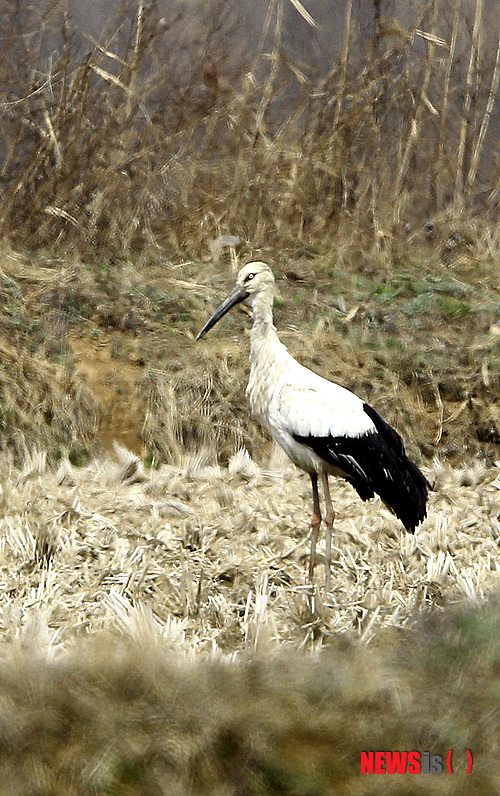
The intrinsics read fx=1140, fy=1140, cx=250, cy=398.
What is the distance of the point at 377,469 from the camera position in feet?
14.4

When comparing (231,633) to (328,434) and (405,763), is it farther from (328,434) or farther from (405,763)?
(405,763)

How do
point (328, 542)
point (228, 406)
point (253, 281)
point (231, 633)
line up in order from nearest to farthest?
point (231, 633) → point (328, 542) → point (253, 281) → point (228, 406)

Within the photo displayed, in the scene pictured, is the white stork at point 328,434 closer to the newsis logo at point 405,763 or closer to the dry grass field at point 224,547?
the dry grass field at point 224,547

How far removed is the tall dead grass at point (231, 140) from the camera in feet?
25.9

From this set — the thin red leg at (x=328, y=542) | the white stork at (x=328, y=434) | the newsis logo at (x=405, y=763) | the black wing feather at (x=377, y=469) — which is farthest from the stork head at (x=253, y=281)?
the newsis logo at (x=405, y=763)

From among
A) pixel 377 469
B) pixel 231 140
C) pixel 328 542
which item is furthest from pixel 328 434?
pixel 231 140

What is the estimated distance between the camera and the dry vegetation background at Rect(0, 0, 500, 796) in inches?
114

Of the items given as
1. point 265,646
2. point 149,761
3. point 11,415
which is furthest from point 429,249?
point 149,761

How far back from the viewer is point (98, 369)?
682 centimetres

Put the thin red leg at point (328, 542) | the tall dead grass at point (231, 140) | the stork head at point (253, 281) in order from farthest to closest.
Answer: the tall dead grass at point (231, 140) < the stork head at point (253, 281) < the thin red leg at point (328, 542)

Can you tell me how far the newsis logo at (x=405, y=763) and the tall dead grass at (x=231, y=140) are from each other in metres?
5.51

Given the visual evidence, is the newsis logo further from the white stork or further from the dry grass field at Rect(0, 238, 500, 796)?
the white stork

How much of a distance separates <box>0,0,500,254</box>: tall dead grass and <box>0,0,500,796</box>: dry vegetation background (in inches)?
0.8

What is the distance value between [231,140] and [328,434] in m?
4.48
